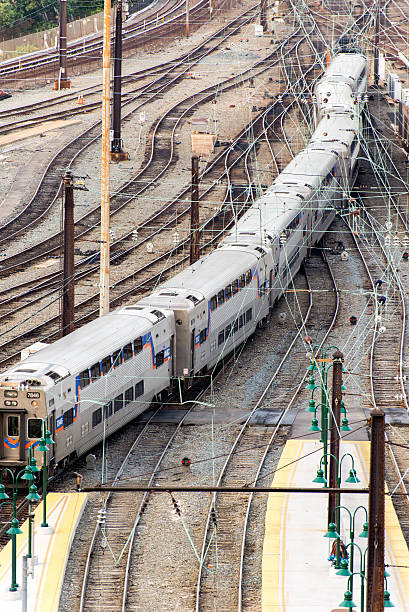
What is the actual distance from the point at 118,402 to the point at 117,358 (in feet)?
4.31

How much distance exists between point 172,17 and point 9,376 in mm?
94631

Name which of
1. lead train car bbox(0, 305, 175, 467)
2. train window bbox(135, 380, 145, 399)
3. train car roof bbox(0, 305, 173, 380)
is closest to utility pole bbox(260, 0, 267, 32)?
lead train car bbox(0, 305, 175, 467)

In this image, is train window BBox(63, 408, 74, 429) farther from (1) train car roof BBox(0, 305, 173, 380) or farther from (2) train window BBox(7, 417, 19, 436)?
(2) train window BBox(7, 417, 19, 436)

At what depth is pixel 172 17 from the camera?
12131cm

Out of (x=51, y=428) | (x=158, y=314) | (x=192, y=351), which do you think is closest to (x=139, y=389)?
(x=158, y=314)

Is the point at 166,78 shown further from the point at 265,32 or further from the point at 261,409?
the point at 261,409

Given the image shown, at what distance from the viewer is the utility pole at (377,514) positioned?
60.6 ft

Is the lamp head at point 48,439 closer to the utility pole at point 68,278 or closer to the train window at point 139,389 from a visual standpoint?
the train window at point 139,389

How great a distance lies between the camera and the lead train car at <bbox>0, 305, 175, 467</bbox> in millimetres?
30875

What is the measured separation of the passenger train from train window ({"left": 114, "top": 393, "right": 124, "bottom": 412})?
4 cm

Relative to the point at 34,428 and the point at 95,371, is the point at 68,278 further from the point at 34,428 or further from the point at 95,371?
the point at 34,428

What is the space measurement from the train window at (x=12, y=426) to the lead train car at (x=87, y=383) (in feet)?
0.08

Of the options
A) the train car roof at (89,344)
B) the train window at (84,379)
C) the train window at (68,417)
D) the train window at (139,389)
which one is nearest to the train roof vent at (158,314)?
the train car roof at (89,344)

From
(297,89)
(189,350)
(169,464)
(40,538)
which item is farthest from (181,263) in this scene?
(297,89)
